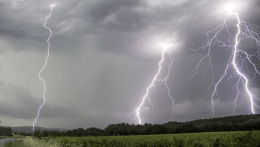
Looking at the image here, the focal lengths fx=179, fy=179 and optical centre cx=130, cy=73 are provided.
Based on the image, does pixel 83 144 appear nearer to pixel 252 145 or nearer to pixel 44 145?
pixel 44 145

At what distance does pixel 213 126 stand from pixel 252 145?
41545 millimetres

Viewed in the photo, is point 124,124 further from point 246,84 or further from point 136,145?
point 136,145

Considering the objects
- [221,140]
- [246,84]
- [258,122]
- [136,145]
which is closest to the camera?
[221,140]

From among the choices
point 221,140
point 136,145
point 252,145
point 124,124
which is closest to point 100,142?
point 136,145

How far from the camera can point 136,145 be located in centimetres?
1131

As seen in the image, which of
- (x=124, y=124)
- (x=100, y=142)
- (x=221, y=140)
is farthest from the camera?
(x=124, y=124)

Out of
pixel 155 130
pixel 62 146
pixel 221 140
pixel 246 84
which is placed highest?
pixel 246 84

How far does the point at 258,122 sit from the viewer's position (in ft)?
144

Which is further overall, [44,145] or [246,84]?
[246,84]

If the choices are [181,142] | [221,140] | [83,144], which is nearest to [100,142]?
[83,144]

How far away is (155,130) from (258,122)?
83.1 feet

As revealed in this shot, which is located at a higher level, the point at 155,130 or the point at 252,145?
the point at 252,145

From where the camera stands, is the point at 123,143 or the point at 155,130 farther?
the point at 155,130

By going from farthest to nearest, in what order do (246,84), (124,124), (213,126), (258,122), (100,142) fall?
(124,124) → (213,126) → (258,122) → (246,84) → (100,142)
